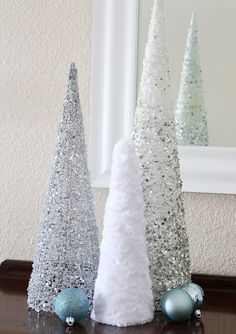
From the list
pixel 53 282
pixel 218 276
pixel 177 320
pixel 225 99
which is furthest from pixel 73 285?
pixel 225 99

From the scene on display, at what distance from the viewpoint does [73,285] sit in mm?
786

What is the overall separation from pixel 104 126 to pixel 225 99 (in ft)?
0.65

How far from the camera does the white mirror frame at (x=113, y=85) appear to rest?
0.99m

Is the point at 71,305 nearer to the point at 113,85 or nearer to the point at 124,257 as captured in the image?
the point at 124,257

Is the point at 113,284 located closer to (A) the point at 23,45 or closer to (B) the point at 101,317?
(B) the point at 101,317

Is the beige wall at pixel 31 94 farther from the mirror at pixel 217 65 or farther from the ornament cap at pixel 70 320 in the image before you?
the ornament cap at pixel 70 320

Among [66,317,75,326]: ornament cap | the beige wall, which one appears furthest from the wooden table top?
the beige wall

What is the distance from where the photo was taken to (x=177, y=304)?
0.75 metres

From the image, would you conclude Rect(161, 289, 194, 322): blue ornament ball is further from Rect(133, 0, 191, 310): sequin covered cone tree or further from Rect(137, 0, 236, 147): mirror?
Rect(137, 0, 236, 147): mirror

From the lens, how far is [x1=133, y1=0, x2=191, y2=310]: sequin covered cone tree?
0.79m

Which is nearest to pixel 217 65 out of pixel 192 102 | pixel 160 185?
pixel 192 102

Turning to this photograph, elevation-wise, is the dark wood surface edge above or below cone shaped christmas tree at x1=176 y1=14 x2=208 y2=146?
below

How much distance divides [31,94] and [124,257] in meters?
0.41

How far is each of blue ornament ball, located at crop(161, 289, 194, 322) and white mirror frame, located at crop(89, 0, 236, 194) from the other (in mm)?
257
